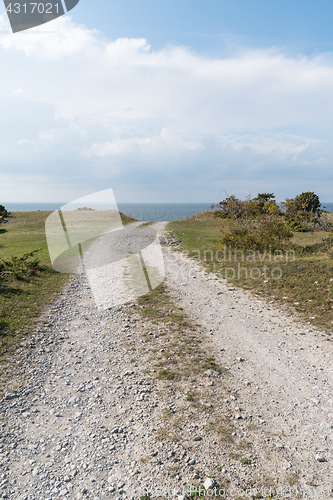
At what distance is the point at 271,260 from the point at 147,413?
599 inches

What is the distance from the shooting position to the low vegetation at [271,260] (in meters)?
12.6

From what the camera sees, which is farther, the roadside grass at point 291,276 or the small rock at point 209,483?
the roadside grass at point 291,276

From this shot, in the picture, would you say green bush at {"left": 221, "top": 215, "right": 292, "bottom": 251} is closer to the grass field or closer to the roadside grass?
the roadside grass

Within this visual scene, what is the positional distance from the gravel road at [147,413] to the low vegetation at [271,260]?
2.44m

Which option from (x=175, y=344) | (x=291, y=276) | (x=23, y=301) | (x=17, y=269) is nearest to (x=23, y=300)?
(x=23, y=301)

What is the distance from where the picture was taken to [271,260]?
18750 millimetres

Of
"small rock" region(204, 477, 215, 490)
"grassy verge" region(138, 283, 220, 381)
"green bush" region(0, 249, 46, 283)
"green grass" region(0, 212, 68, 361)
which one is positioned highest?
"green bush" region(0, 249, 46, 283)

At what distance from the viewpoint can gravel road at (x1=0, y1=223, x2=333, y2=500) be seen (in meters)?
4.52

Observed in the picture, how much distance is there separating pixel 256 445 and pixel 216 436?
75cm

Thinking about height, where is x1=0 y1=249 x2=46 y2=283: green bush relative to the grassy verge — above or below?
above

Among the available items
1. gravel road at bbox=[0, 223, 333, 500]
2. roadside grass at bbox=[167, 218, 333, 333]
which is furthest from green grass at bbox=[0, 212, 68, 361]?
roadside grass at bbox=[167, 218, 333, 333]

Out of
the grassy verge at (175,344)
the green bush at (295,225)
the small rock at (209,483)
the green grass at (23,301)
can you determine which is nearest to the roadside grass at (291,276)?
the grassy verge at (175,344)

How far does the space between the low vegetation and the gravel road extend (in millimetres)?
2442

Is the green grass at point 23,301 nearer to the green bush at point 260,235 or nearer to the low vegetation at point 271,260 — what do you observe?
the low vegetation at point 271,260
